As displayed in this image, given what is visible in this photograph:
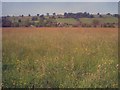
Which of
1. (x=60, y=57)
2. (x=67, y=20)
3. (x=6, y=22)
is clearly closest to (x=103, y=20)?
(x=67, y=20)

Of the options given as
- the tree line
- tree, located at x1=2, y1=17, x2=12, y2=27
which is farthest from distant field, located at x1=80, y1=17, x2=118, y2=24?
tree, located at x1=2, y1=17, x2=12, y2=27

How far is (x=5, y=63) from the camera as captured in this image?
5.28 metres

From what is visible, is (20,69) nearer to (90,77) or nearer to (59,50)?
(59,50)

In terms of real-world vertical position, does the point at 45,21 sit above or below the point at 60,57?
above

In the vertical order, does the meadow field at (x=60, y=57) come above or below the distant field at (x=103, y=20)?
below

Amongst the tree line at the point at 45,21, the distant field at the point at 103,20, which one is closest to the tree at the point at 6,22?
the tree line at the point at 45,21

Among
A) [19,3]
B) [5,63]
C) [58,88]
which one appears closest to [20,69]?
[5,63]

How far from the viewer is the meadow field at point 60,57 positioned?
5.21 meters

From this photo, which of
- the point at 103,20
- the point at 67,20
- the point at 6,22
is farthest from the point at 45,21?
the point at 103,20

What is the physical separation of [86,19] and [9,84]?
1.44 metres

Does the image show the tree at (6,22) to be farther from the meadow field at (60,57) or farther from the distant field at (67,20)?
the distant field at (67,20)

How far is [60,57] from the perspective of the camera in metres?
5.24

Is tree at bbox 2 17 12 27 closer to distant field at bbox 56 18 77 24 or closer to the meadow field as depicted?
the meadow field

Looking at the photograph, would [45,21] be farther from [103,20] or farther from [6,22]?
[103,20]
